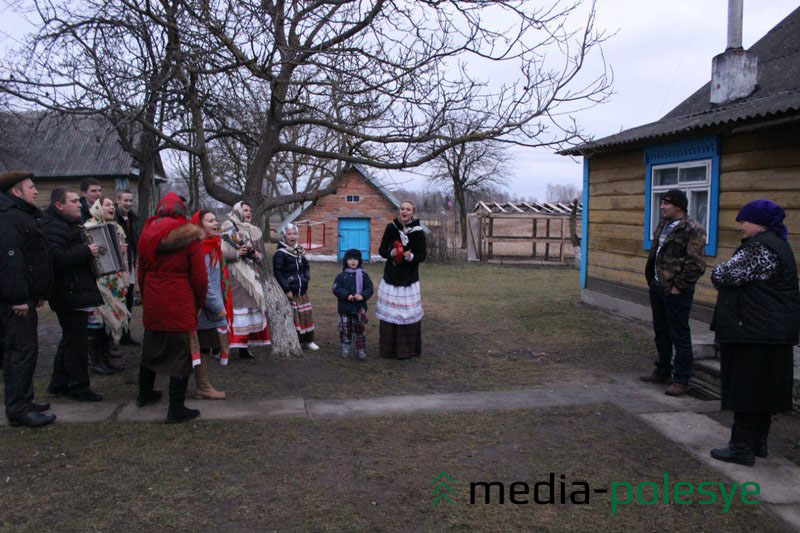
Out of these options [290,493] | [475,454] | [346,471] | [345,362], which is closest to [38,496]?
[290,493]

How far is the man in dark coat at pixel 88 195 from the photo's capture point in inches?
282

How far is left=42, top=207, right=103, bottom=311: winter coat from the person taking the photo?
559 centimetres

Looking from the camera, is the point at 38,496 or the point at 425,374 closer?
the point at 38,496

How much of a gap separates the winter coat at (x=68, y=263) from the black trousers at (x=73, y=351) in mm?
124

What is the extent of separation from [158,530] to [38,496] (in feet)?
3.20

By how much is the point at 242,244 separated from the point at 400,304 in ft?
6.61

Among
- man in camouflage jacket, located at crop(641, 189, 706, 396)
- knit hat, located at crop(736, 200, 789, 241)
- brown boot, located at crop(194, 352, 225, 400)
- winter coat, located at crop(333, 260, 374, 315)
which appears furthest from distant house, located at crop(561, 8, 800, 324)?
brown boot, located at crop(194, 352, 225, 400)

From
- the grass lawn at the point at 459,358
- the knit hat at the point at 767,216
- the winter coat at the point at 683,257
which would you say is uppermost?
the knit hat at the point at 767,216

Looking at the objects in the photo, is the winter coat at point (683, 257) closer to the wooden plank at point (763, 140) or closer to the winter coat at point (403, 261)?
the wooden plank at point (763, 140)

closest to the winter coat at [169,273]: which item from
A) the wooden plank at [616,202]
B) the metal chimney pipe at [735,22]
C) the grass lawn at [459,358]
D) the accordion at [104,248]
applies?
the accordion at [104,248]

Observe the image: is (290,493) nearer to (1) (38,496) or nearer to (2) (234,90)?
A: (1) (38,496)

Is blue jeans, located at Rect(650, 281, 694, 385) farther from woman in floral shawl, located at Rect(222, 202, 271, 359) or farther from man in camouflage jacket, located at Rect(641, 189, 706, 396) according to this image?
woman in floral shawl, located at Rect(222, 202, 271, 359)

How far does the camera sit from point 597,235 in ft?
39.5

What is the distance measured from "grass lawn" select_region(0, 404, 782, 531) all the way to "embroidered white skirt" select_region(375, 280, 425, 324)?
7.73ft
